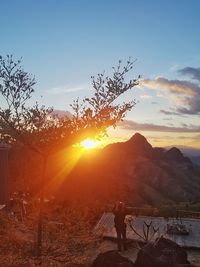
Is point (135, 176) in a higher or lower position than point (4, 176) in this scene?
lower

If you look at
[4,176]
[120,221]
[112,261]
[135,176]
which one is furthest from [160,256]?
[135,176]

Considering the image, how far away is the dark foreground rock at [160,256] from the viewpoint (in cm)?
1321

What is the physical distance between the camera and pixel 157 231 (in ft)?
66.6

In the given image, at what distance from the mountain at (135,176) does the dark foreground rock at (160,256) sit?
30614 millimetres

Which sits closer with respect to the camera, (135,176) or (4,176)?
(4,176)

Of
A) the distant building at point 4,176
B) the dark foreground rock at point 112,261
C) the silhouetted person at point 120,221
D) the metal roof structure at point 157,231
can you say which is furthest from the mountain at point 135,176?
the dark foreground rock at point 112,261

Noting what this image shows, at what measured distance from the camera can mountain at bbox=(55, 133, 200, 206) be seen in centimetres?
5797

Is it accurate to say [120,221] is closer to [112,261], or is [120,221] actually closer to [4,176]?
[112,261]

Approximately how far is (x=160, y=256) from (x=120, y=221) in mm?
4756

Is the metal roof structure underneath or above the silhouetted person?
underneath

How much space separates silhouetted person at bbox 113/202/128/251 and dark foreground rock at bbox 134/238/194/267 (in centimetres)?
374

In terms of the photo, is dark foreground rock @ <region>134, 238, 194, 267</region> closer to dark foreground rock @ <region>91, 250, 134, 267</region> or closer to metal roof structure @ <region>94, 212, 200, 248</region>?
dark foreground rock @ <region>91, 250, 134, 267</region>

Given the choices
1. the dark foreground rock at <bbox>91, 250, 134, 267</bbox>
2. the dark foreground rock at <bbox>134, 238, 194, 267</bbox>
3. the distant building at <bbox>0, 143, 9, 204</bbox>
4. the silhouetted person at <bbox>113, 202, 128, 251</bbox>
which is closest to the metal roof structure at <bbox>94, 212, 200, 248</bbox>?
the silhouetted person at <bbox>113, 202, 128, 251</bbox>

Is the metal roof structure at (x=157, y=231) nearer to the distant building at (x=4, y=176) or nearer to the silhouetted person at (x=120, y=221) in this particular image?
the silhouetted person at (x=120, y=221)
